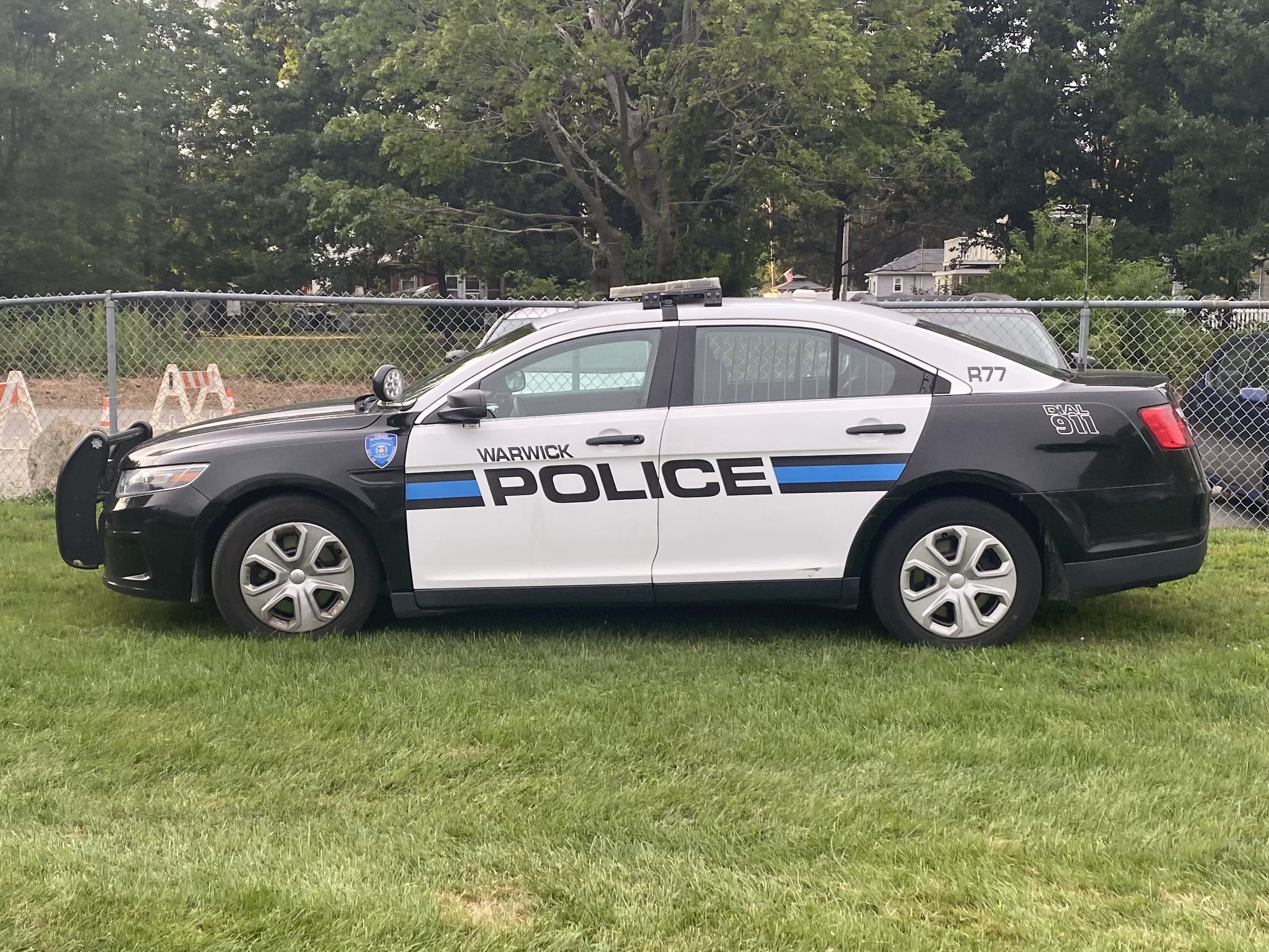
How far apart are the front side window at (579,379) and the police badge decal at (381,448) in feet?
1.56

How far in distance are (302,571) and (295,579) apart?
0.16 feet

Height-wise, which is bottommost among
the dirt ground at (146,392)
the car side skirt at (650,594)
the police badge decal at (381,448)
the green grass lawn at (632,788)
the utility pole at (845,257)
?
the green grass lawn at (632,788)

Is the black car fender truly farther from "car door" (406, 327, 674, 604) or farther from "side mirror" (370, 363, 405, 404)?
"side mirror" (370, 363, 405, 404)

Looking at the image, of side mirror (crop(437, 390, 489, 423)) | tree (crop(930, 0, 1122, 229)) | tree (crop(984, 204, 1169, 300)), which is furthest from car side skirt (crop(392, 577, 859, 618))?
tree (crop(930, 0, 1122, 229))

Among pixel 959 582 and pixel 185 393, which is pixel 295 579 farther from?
pixel 185 393

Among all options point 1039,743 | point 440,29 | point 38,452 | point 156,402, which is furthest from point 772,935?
point 440,29

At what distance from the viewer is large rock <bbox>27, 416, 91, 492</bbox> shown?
31.3 ft

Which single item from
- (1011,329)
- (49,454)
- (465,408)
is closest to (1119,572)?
(465,408)

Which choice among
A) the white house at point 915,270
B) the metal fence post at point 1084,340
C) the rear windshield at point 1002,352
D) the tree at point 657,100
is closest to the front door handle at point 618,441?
the rear windshield at point 1002,352

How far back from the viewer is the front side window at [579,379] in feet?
17.3

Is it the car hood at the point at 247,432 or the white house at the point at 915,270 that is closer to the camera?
the car hood at the point at 247,432

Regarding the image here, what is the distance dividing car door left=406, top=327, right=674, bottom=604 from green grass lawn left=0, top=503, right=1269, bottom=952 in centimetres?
35

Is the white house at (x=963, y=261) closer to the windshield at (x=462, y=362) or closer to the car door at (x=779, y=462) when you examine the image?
the windshield at (x=462, y=362)

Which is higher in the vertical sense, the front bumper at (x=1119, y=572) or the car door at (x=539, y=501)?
the car door at (x=539, y=501)
